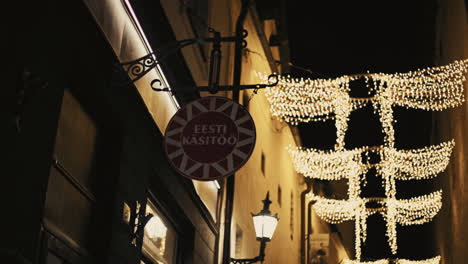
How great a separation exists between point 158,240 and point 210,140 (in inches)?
122

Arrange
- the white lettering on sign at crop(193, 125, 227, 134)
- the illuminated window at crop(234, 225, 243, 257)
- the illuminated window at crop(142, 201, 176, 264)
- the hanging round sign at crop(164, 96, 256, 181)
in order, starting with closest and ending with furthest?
the hanging round sign at crop(164, 96, 256, 181), the white lettering on sign at crop(193, 125, 227, 134), the illuminated window at crop(142, 201, 176, 264), the illuminated window at crop(234, 225, 243, 257)

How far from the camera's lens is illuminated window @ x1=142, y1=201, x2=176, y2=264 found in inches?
458

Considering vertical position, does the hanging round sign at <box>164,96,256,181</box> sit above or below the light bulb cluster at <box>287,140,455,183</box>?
below

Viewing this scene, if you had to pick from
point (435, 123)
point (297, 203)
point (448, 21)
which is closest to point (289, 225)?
point (297, 203)

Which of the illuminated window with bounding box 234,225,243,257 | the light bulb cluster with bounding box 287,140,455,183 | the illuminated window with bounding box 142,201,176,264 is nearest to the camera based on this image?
the illuminated window with bounding box 142,201,176,264

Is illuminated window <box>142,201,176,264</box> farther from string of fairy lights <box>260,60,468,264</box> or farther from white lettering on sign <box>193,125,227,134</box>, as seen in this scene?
string of fairy lights <box>260,60,468,264</box>

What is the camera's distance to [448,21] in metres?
28.1

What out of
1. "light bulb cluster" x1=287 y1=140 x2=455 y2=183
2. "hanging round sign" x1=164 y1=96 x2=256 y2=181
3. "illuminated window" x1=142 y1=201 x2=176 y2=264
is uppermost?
"light bulb cluster" x1=287 y1=140 x2=455 y2=183

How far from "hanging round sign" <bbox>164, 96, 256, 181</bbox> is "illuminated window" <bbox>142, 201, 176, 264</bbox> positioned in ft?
6.76

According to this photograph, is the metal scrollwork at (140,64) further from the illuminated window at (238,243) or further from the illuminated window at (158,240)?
the illuminated window at (238,243)

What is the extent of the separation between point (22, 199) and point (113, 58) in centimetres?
312

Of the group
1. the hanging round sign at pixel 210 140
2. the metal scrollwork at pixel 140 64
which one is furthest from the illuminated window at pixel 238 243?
the metal scrollwork at pixel 140 64

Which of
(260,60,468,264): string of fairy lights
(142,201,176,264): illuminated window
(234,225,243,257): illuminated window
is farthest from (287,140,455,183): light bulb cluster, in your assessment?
(142,201,176,264): illuminated window

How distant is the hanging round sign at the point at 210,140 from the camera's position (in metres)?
9.73
